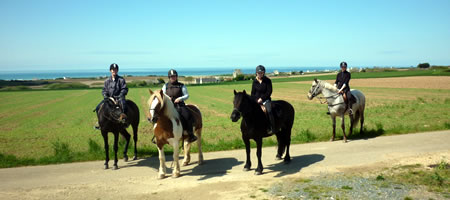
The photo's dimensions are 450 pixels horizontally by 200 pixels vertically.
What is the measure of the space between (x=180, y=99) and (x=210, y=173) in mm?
2259

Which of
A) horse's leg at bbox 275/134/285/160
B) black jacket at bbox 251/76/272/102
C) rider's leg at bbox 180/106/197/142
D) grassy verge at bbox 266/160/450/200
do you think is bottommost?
grassy verge at bbox 266/160/450/200

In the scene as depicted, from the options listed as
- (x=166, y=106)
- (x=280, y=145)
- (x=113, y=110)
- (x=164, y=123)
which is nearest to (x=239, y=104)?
(x=166, y=106)

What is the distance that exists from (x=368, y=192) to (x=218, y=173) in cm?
384

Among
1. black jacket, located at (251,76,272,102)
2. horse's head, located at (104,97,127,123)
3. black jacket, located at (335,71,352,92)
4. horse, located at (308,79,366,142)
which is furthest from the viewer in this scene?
black jacket, located at (335,71,352,92)

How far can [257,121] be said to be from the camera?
847 centimetres

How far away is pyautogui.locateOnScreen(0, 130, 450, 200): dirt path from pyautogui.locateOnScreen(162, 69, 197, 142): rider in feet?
4.19

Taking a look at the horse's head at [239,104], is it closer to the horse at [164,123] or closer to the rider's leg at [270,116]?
the rider's leg at [270,116]

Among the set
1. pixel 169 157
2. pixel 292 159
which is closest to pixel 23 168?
pixel 169 157

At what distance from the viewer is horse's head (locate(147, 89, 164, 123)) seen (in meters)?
7.70

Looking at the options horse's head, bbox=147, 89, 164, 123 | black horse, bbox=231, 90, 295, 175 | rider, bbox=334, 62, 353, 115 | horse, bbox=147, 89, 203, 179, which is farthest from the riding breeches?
rider, bbox=334, 62, 353, 115

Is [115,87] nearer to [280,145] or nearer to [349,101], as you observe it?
[280,145]

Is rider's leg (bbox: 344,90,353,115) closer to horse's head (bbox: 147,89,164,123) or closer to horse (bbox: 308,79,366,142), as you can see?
horse (bbox: 308,79,366,142)

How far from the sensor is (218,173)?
8609 millimetres

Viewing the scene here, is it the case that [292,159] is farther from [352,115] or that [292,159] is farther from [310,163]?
[352,115]
